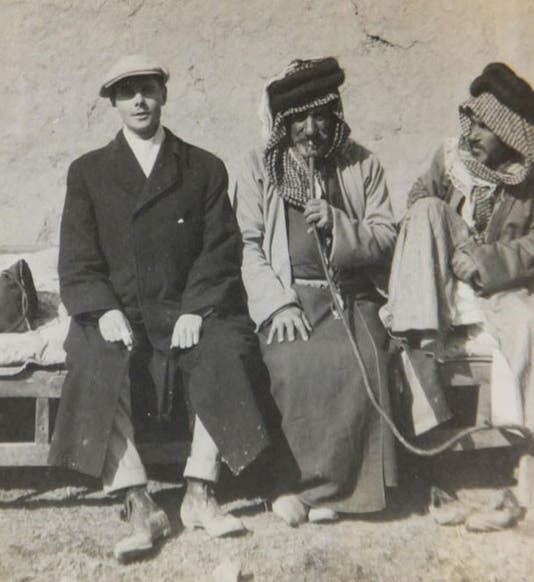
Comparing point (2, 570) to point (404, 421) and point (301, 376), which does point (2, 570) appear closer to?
point (301, 376)

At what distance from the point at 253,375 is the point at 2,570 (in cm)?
110

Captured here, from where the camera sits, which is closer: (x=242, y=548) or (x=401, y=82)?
(x=242, y=548)

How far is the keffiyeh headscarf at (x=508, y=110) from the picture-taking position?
12.0ft

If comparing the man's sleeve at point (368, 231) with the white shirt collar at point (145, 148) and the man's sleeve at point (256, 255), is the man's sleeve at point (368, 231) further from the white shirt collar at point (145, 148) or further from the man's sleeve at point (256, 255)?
the white shirt collar at point (145, 148)

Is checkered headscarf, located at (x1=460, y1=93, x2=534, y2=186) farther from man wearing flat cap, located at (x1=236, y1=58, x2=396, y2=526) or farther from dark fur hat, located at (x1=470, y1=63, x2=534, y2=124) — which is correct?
man wearing flat cap, located at (x1=236, y1=58, x2=396, y2=526)

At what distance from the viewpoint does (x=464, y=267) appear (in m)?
3.59

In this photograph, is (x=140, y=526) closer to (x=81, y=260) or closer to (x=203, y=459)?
(x=203, y=459)

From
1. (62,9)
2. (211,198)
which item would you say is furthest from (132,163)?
(62,9)

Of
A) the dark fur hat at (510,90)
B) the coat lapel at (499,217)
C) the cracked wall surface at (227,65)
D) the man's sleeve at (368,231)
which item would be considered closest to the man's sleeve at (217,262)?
the man's sleeve at (368,231)

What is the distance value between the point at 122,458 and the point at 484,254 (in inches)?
64.8

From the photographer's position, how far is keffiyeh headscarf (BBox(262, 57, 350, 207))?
359 centimetres

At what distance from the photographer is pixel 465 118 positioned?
12.4ft

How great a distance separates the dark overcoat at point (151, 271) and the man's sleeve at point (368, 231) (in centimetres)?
42

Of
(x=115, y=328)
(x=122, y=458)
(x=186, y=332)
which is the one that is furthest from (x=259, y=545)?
(x=115, y=328)
